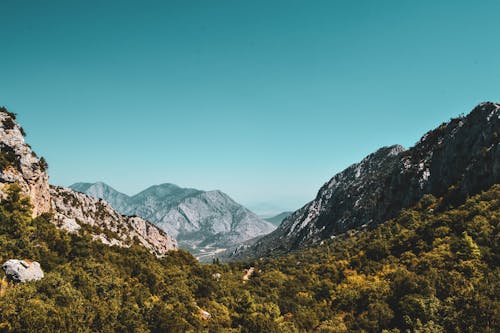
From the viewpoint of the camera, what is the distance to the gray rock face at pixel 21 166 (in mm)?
73750

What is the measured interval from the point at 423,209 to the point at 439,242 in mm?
58919

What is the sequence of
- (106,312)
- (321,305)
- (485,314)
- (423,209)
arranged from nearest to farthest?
(106,312), (485,314), (321,305), (423,209)

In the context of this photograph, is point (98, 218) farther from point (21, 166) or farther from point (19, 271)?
point (19, 271)

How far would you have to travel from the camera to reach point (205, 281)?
85.8 m

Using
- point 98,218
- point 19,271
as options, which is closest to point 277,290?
point 19,271

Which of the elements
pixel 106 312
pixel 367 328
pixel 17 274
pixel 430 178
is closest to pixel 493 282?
pixel 367 328

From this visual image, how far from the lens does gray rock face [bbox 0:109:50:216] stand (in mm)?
73750

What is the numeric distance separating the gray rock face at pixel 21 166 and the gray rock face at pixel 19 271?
32.5 metres

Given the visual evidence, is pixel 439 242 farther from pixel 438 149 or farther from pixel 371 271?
pixel 438 149

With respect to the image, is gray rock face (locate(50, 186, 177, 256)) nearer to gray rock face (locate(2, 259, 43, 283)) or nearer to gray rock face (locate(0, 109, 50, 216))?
gray rock face (locate(0, 109, 50, 216))

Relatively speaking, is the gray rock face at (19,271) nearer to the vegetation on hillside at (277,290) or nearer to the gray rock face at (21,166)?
the vegetation on hillside at (277,290)

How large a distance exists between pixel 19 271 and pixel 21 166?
140 feet

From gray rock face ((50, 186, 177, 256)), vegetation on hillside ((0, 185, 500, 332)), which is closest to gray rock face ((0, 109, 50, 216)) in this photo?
vegetation on hillside ((0, 185, 500, 332))

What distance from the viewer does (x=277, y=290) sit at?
99.4m
